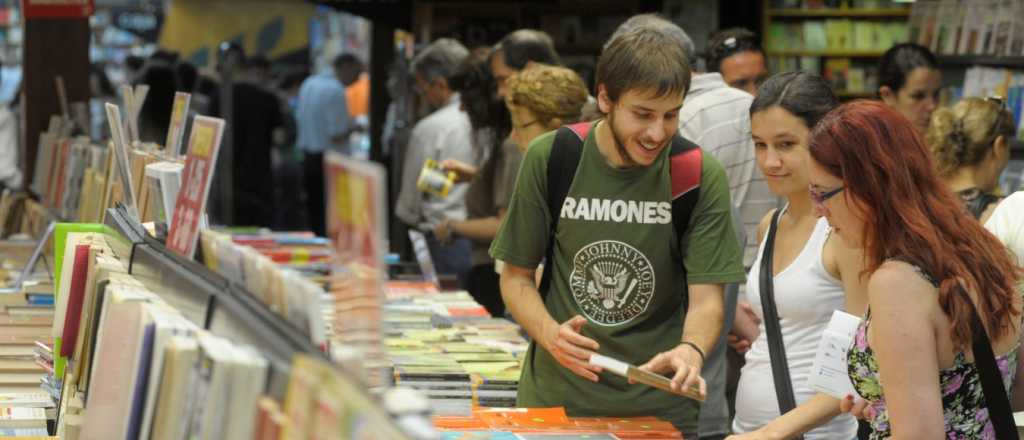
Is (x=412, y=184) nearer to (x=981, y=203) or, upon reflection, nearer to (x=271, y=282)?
(x=981, y=203)

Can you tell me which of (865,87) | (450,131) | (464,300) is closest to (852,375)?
(464,300)

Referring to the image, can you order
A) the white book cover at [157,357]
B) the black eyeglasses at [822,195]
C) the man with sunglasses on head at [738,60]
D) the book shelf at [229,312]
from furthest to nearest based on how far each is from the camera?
the man with sunglasses on head at [738,60], the black eyeglasses at [822,195], the white book cover at [157,357], the book shelf at [229,312]

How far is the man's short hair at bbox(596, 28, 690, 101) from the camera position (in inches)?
123

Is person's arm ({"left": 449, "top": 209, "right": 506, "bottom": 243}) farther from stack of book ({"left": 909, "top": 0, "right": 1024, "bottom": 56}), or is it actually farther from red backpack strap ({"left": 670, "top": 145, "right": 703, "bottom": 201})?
stack of book ({"left": 909, "top": 0, "right": 1024, "bottom": 56})

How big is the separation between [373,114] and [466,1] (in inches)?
61.9

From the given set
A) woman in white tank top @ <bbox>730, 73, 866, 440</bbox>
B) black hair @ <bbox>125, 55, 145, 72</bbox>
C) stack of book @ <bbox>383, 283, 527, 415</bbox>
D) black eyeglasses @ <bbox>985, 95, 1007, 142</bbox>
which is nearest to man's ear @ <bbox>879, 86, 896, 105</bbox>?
black eyeglasses @ <bbox>985, 95, 1007, 142</bbox>

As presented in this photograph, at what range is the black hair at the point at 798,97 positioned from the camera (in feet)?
11.4

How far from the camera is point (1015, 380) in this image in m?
3.01

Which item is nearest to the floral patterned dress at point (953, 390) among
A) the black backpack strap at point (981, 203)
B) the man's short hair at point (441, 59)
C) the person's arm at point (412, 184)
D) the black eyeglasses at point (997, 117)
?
the black backpack strap at point (981, 203)

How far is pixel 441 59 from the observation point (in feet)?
25.8

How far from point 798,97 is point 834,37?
9.07 m

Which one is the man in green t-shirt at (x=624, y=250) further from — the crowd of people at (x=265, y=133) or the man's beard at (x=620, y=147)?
the crowd of people at (x=265, y=133)

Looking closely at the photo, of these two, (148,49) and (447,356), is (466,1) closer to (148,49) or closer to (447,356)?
(447,356)

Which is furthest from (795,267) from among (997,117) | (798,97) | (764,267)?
(997,117)
